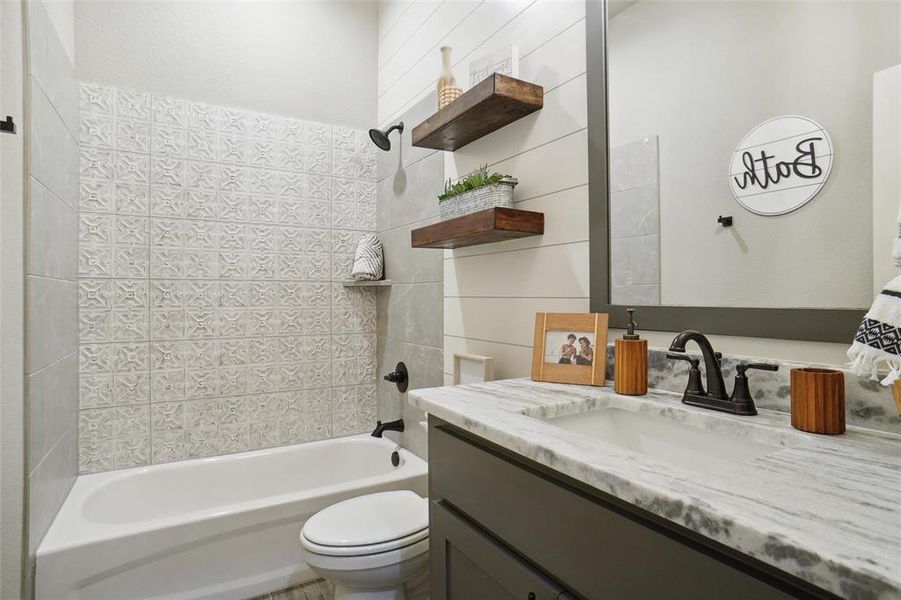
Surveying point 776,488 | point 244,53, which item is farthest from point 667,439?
point 244,53

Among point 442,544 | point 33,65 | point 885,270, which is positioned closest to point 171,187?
point 33,65

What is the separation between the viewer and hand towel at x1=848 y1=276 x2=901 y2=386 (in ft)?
2.08

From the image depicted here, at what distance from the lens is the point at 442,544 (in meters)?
1.04

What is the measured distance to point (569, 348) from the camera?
1.24m

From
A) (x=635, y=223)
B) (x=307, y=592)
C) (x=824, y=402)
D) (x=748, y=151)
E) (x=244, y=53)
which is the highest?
(x=244, y=53)

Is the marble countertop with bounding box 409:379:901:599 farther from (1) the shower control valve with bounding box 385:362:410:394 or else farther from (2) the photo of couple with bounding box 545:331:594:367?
(1) the shower control valve with bounding box 385:362:410:394

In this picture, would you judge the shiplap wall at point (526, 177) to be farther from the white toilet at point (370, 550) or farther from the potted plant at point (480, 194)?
the white toilet at point (370, 550)

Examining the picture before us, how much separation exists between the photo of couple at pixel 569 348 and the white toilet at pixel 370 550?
79cm

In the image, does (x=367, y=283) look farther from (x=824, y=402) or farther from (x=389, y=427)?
(x=824, y=402)

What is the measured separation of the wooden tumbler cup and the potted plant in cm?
93

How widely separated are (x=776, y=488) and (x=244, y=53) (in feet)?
9.21

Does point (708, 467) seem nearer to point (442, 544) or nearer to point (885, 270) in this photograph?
point (885, 270)

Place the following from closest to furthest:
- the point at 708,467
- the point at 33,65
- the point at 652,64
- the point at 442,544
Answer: the point at 708,467
the point at 442,544
the point at 652,64
the point at 33,65

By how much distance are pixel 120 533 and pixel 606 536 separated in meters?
1.76
